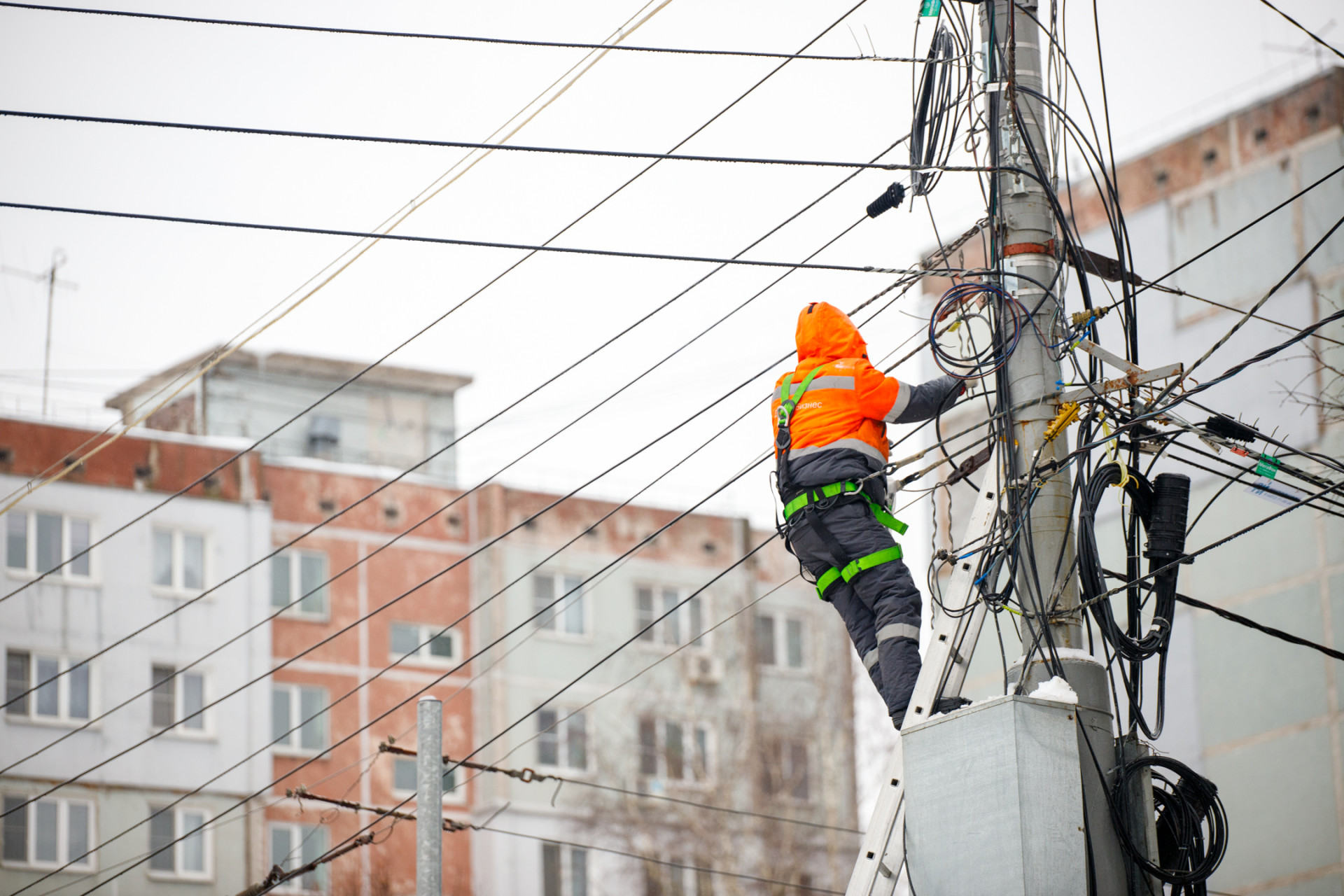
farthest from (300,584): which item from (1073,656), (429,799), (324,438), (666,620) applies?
(1073,656)

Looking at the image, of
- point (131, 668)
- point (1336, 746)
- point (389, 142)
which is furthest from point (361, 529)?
point (389, 142)

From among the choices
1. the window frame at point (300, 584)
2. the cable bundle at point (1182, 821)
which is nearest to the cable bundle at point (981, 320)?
the cable bundle at point (1182, 821)

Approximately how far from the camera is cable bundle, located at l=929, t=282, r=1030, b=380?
1012 centimetres

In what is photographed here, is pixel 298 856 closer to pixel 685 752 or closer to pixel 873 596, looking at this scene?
pixel 685 752

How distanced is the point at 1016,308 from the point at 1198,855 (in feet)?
9.33

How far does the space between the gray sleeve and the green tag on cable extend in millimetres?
1614

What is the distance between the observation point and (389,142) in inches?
416

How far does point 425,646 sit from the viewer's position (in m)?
44.4

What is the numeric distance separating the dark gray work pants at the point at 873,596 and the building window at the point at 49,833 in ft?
109

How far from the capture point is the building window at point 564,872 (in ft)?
147

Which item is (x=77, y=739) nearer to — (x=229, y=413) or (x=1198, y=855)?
(x=229, y=413)

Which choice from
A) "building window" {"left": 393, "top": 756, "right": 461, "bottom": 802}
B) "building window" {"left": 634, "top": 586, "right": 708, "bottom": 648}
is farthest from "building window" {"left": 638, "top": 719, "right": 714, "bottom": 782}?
"building window" {"left": 393, "top": 756, "right": 461, "bottom": 802}

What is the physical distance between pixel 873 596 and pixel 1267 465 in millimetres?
2328

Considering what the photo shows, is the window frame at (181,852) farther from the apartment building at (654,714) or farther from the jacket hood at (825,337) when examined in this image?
the jacket hood at (825,337)
